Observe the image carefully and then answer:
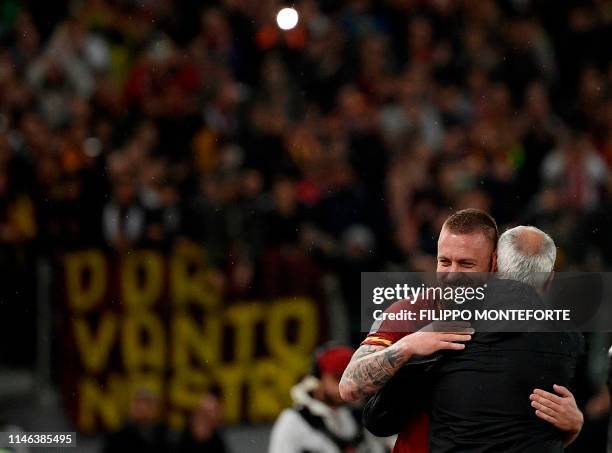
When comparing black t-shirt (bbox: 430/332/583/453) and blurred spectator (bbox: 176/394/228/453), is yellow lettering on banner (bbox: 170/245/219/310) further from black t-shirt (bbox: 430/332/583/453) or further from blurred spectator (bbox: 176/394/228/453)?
black t-shirt (bbox: 430/332/583/453)

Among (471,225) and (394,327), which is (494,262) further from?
(394,327)

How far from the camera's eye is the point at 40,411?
8.87 meters

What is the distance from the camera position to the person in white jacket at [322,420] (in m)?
6.68

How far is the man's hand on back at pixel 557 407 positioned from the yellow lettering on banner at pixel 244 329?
5.58 metres

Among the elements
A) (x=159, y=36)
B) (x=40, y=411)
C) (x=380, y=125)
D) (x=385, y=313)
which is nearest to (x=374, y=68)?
(x=380, y=125)

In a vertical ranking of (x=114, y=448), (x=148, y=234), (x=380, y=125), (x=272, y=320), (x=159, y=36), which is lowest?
(x=114, y=448)

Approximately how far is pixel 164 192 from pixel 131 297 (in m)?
1.04

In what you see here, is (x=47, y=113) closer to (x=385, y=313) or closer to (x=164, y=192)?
(x=164, y=192)

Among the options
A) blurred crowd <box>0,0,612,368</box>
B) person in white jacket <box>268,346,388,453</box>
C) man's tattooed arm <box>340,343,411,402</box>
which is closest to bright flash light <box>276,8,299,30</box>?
blurred crowd <box>0,0,612,368</box>

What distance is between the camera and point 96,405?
352 inches

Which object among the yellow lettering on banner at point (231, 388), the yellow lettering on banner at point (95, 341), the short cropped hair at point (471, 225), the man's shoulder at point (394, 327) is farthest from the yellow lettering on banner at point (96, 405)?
the short cropped hair at point (471, 225)

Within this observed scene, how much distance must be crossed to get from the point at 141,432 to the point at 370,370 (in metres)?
4.36

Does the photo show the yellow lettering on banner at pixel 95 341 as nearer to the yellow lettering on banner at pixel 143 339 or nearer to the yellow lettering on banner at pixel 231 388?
the yellow lettering on banner at pixel 143 339

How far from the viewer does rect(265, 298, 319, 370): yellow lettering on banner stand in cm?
941
